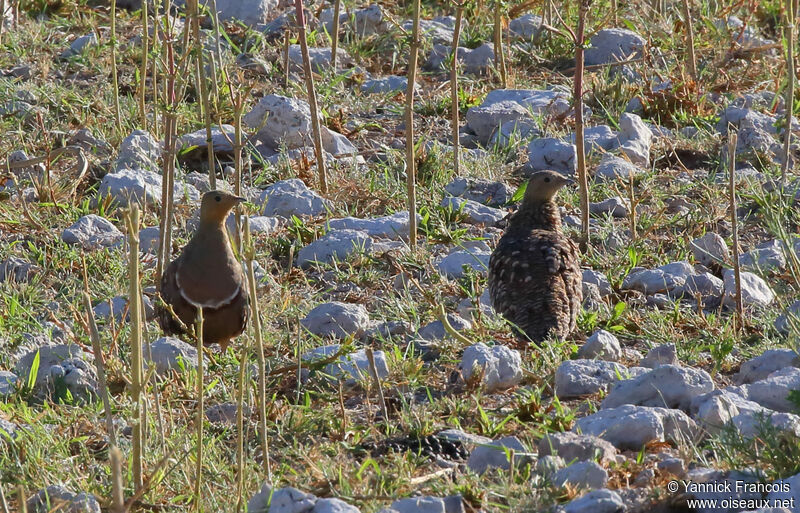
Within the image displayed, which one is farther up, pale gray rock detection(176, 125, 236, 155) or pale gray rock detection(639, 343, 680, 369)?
pale gray rock detection(639, 343, 680, 369)

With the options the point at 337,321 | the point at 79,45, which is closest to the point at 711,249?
the point at 337,321

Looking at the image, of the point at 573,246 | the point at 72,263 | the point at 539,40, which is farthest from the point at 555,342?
the point at 539,40

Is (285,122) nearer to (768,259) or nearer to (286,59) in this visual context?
(286,59)

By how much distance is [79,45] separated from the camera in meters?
8.36

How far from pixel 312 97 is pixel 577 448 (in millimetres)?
3442

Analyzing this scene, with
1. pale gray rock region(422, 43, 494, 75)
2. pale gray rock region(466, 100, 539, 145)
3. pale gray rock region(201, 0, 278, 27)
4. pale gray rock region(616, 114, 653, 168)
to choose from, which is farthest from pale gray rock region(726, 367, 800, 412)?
pale gray rock region(201, 0, 278, 27)

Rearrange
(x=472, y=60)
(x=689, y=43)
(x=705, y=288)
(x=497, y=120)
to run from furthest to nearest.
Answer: (x=472, y=60) < (x=689, y=43) < (x=497, y=120) < (x=705, y=288)

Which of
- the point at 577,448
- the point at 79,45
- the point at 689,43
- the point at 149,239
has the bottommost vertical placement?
the point at 149,239

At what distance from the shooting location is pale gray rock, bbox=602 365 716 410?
4.16 meters

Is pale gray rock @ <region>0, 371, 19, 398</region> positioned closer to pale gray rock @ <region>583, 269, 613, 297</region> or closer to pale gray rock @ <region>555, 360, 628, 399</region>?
pale gray rock @ <region>555, 360, 628, 399</region>

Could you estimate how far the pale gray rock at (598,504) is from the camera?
10.7 ft

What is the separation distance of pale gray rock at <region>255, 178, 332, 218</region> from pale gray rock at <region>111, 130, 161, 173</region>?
2.57 feet

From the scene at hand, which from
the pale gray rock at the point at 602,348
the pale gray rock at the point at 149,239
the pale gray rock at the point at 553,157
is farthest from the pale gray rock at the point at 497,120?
the pale gray rock at the point at 602,348

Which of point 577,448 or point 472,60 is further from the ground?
point 577,448
